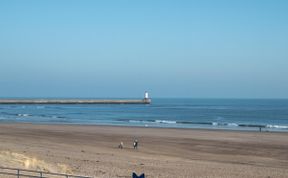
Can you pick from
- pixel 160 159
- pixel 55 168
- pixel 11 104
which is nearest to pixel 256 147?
pixel 160 159

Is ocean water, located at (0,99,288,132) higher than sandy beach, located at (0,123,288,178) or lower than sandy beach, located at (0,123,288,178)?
higher

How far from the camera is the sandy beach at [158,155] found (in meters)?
21.2

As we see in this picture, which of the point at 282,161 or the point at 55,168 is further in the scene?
the point at 282,161

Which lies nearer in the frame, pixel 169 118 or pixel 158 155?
pixel 158 155

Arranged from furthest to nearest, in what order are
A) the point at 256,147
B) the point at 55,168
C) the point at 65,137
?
the point at 65,137 → the point at 256,147 → the point at 55,168

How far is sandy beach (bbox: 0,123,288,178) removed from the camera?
21.2 meters

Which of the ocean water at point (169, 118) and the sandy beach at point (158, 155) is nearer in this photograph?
the sandy beach at point (158, 155)

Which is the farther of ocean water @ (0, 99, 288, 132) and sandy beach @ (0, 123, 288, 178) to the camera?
ocean water @ (0, 99, 288, 132)

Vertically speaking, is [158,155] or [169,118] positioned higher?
[169,118]

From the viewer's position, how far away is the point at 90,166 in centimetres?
2258

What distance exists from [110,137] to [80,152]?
1244 cm

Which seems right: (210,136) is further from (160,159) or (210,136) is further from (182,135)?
(160,159)

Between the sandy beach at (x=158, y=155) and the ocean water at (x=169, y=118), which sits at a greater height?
the ocean water at (x=169, y=118)

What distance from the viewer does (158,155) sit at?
98.3 ft
